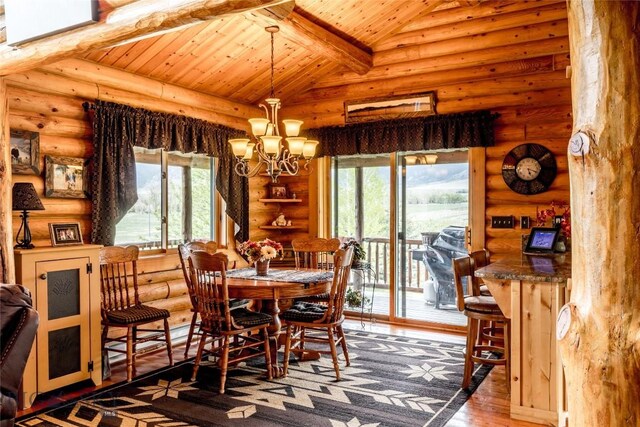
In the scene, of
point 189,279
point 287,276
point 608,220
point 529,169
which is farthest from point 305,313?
point 529,169

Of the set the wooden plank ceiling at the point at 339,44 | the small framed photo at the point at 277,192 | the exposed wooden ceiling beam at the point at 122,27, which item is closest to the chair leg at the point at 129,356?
the exposed wooden ceiling beam at the point at 122,27

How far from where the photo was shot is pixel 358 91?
6074 mm

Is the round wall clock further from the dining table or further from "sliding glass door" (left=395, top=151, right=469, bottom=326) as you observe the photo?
the dining table

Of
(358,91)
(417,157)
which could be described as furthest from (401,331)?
(358,91)

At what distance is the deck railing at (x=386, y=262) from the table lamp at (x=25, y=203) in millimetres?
3696

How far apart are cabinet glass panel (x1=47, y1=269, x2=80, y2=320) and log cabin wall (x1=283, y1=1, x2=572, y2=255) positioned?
386 cm

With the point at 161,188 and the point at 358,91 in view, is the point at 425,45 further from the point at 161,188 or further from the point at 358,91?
the point at 161,188

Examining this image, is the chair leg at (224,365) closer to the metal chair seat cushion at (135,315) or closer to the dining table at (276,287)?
the dining table at (276,287)

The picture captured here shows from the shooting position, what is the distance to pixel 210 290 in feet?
12.7

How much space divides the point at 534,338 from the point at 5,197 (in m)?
3.61

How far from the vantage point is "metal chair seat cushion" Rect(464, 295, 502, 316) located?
3604mm

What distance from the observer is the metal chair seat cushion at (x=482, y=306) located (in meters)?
3.60

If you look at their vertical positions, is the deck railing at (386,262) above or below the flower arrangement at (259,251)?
below

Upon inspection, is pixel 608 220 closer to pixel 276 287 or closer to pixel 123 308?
pixel 276 287
